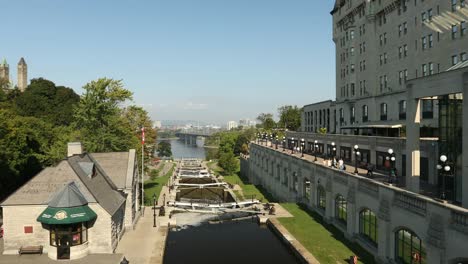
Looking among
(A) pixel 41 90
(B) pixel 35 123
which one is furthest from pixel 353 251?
(A) pixel 41 90

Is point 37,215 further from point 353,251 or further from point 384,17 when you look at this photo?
point 384,17

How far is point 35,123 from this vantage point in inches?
2539

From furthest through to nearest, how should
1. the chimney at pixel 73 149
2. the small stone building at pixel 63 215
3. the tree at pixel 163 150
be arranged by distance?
the tree at pixel 163 150, the chimney at pixel 73 149, the small stone building at pixel 63 215

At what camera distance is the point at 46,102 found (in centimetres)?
8725

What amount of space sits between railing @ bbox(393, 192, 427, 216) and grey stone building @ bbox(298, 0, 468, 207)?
139 cm

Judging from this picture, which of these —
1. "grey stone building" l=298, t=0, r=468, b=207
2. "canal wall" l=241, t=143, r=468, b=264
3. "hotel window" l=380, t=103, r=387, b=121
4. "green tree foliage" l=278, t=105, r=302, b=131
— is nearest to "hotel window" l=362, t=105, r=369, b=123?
"grey stone building" l=298, t=0, r=468, b=207

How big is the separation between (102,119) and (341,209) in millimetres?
35901

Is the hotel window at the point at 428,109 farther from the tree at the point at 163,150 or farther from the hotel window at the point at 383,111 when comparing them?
the tree at the point at 163,150

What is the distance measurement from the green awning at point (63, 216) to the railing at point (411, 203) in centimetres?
2005

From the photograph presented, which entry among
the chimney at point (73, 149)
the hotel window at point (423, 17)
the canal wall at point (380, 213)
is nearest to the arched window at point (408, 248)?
the canal wall at point (380, 213)

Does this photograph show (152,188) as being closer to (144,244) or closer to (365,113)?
(365,113)

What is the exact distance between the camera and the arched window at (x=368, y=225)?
28984 mm

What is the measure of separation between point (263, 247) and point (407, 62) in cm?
3048

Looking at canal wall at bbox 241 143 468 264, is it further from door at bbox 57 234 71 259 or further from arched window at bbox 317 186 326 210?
door at bbox 57 234 71 259
